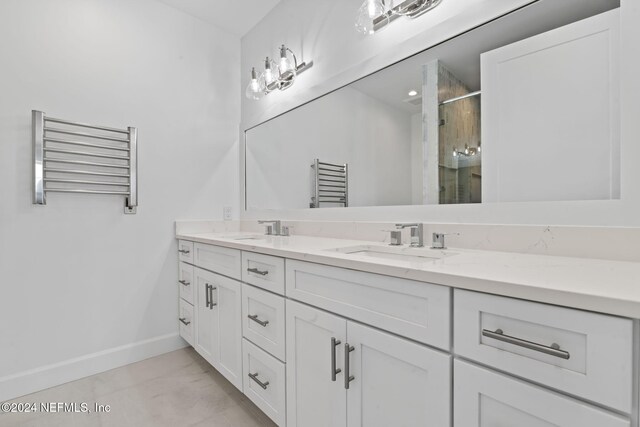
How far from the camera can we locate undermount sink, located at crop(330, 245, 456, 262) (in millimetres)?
1152

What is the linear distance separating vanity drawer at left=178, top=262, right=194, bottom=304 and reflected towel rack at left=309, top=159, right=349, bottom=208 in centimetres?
94

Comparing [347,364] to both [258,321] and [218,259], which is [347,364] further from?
[218,259]

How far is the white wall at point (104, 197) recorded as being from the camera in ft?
5.52

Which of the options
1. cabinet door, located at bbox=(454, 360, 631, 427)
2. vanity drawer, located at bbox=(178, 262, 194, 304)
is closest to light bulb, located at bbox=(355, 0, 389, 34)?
cabinet door, located at bbox=(454, 360, 631, 427)

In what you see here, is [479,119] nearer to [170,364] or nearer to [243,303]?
[243,303]

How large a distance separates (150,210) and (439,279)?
204cm

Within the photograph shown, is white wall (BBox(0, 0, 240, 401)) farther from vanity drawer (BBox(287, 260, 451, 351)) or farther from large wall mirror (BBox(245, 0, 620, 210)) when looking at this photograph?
vanity drawer (BBox(287, 260, 451, 351))

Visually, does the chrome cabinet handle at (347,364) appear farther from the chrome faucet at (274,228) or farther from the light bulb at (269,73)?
the light bulb at (269,73)

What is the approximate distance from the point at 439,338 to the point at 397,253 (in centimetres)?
56

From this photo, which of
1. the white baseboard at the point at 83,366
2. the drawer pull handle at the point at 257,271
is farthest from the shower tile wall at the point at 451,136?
the white baseboard at the point at 83,366

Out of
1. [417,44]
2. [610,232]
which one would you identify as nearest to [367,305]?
[610,232]

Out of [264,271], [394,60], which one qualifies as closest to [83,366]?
[264,271]

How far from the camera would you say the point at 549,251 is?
3.25ft

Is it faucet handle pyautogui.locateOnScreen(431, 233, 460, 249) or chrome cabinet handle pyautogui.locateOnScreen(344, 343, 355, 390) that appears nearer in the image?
chrome cabinet handle pyautogui.locateOnScreen(344, 343, 355, 390)
